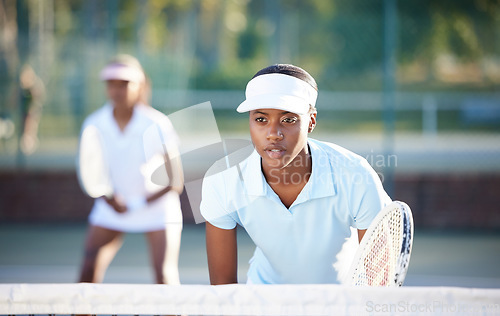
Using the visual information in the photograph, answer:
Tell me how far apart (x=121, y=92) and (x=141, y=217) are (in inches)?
33.5

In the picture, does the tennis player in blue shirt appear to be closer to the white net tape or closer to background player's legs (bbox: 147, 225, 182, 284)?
the white net tape

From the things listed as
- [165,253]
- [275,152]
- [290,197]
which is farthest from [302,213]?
[165,253]

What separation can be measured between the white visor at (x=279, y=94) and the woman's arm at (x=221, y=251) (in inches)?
19.2

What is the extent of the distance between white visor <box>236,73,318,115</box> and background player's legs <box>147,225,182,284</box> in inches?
76.5

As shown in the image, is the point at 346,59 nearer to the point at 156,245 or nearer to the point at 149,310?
the point at 156,245

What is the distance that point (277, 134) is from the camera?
104 inches

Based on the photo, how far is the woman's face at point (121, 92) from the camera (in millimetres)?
4820

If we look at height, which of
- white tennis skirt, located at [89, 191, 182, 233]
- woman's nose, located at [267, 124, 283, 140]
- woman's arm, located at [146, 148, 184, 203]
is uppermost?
woman's nose, located at [267, 124, 283, 140]

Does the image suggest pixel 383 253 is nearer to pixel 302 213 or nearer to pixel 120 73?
pixel 302 213

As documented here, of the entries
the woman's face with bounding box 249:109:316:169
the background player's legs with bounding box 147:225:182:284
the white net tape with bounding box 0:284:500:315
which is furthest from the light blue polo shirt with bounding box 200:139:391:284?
the background player's legs with bounding box 147:225:182:284

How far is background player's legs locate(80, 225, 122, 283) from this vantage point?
444 centimetres

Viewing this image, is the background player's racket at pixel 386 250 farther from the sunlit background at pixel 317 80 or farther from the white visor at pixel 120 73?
the sunlit background at pixel 317 80

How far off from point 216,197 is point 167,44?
355 inches

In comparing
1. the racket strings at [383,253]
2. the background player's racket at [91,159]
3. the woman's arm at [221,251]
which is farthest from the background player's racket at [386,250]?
the background player's racket at [91,159]
